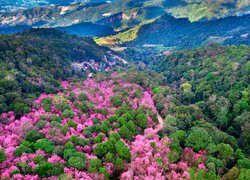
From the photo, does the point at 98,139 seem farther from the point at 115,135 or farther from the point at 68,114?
the point at 68,114

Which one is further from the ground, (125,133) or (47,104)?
(47,104)

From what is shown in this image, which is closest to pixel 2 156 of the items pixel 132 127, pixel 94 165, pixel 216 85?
pixel 94 165

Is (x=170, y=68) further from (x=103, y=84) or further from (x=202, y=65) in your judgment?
(x=103, y=84)

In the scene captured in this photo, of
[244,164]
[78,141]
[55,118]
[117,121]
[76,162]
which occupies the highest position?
[55,118]

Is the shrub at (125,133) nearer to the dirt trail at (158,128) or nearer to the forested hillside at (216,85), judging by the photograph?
the dirt trail at (158,128)

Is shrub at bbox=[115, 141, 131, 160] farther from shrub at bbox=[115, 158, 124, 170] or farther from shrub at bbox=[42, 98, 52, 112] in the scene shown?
shrub at bbox=[42, 98, 52, 112]

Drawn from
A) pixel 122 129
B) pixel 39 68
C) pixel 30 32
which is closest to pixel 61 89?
pixel 39 68

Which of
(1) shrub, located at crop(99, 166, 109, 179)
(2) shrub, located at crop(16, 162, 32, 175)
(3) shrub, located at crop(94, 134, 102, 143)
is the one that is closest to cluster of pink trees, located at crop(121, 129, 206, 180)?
(1) shrub, located at crop(99, 166, 109, 179)
